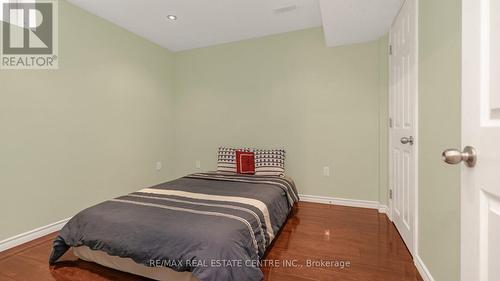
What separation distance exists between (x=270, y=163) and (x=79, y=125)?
224cm

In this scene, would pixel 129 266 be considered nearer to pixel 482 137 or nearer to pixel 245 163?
pixel 245 163

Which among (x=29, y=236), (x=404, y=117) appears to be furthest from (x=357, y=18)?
(x=29, y=236)

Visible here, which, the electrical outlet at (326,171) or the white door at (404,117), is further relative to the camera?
the electrical outlet at (326,171)

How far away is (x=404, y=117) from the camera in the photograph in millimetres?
2010

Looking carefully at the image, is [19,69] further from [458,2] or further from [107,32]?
[458,2]

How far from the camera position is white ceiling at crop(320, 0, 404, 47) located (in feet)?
6.68

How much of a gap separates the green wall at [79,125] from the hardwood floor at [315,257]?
0.44m

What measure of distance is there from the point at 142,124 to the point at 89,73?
0.92 m

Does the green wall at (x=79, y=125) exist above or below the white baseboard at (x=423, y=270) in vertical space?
above

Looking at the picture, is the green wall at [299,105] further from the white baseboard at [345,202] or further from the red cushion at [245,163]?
the red cushion at [245,163]

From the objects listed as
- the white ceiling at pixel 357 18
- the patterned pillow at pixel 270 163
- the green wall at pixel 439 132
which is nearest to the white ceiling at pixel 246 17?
the white ceiling at pixel 357 18

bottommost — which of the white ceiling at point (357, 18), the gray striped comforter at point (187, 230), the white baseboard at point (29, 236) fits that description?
the white baseboard at point (29, 236)

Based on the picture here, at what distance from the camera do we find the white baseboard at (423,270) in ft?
4.78

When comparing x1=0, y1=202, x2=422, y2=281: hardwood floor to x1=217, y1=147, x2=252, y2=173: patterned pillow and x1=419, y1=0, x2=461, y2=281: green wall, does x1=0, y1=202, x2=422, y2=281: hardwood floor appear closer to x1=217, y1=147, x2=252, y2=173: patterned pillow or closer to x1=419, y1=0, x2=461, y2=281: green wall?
x1=419, y1=0, x2=461, y2=281: green wall
